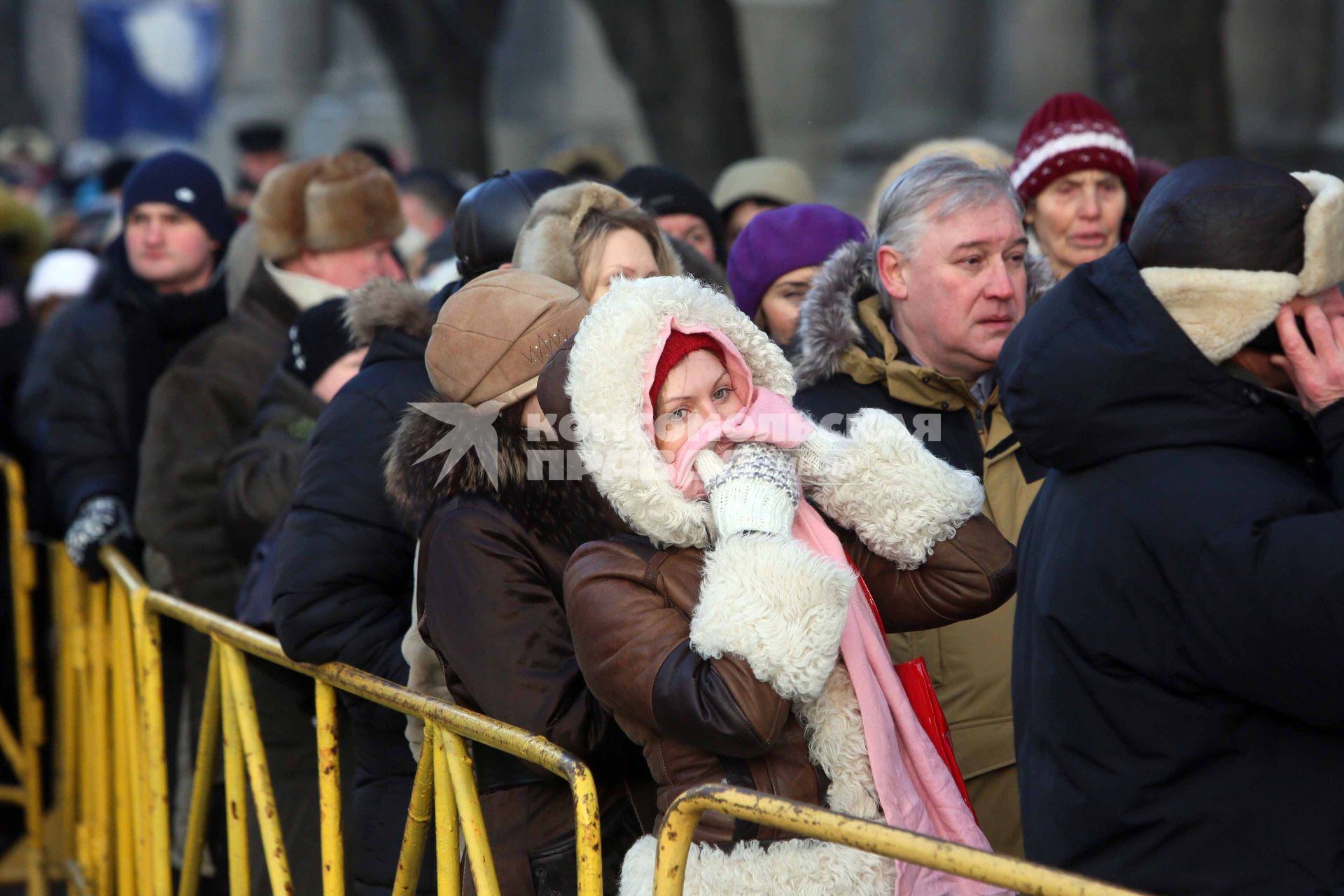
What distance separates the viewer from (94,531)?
5.58 m

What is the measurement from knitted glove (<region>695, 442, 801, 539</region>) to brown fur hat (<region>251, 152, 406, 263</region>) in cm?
273

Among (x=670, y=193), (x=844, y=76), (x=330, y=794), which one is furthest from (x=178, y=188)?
(x=844, y=76)

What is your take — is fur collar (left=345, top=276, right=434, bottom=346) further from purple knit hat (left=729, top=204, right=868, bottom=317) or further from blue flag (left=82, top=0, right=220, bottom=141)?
blue flag (left=82, top=0, right=220, bottom=141)

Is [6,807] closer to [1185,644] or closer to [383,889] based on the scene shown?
[383,889]

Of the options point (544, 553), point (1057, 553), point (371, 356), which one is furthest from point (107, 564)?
point (1057, 553)

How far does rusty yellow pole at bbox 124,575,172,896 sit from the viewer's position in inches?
175

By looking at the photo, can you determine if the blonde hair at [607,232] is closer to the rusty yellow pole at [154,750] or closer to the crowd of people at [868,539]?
the crowd of people at [868,539]

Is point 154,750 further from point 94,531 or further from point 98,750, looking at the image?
point 94,531

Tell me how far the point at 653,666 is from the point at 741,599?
189 millimetres

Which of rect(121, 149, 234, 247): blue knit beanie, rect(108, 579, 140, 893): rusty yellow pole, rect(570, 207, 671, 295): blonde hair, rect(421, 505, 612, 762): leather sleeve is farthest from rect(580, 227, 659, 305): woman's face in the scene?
rect(121, 149, 234, 247): blue knit beanie

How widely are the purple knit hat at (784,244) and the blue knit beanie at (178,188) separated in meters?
2.19

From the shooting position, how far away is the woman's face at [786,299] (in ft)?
15.4

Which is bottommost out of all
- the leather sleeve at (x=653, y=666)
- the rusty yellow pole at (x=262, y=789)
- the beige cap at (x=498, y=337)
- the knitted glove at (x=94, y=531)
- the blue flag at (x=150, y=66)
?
the rusty yellow pole at (x=262, y=789)

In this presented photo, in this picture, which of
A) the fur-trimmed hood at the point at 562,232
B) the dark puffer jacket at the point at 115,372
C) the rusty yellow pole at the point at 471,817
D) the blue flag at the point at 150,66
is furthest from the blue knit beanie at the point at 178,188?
the blue flag at the point at 150,66
